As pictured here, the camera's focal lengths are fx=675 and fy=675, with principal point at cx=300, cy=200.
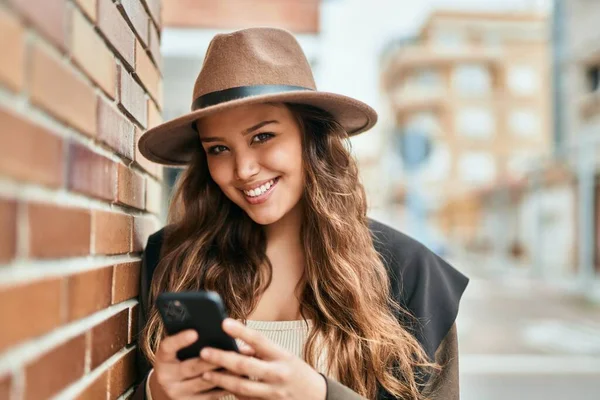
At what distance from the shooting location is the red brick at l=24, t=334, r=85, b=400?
89cm

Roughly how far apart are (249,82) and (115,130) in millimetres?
436

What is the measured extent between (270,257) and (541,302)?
1310 centimetres

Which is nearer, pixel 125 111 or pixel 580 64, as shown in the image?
pixel 125 111

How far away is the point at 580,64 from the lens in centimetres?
1933

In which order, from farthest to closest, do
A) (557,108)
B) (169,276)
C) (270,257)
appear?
(557,108)
(270,257)
(169,276)

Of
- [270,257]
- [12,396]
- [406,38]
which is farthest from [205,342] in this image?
[406,38]

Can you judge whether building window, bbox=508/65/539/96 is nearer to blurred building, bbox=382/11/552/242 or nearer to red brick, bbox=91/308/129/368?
blurred building, bbox=382/11/552/242

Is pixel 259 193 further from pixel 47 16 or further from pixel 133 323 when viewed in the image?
pixel 47 16

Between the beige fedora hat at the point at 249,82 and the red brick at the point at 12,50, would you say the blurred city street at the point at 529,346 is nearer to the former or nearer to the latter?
the beige fedora hat at the point at 249,82

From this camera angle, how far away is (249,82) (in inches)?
A: 69.8

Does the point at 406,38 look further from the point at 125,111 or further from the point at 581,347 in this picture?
the point at 125,111

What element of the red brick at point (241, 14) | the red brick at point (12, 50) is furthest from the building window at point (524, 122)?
the red brick at point (12, 50)

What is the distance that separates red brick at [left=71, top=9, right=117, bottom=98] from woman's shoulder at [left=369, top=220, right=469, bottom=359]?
3.22 feet

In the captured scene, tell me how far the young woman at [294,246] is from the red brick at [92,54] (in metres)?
0.34
